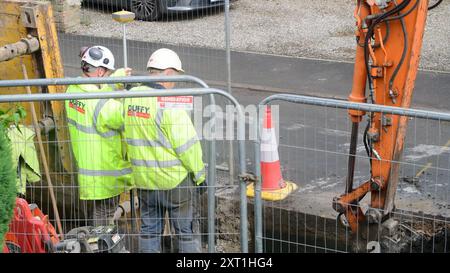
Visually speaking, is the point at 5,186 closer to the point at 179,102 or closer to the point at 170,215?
the point at 179,102

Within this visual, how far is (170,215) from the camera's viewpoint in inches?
256

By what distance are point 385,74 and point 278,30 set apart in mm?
8874

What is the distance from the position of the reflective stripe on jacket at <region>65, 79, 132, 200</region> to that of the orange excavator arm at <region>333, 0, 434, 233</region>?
1.94 meters

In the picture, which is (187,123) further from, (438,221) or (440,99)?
Result: (440,99)

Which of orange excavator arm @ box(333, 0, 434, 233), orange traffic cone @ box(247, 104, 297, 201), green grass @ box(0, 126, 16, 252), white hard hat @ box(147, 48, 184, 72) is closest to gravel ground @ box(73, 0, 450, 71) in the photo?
orange traffic cone @ box(247, 104, 297, 201)

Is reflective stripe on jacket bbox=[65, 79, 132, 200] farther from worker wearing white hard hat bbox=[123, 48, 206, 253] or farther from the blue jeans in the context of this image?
the blue jeans

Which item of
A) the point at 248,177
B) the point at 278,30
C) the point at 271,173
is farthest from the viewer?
the point at 278,30

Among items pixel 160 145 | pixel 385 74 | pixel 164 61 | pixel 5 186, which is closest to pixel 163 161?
pixel 160 145

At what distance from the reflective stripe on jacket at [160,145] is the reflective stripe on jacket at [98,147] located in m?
0.34

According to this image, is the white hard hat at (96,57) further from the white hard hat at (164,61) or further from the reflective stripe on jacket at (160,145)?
the reflective stripe on jacket at (160,145)

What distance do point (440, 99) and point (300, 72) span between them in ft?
7.81

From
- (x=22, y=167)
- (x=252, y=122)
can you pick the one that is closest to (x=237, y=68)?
(x=22, y=167)

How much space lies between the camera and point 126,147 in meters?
6.68
